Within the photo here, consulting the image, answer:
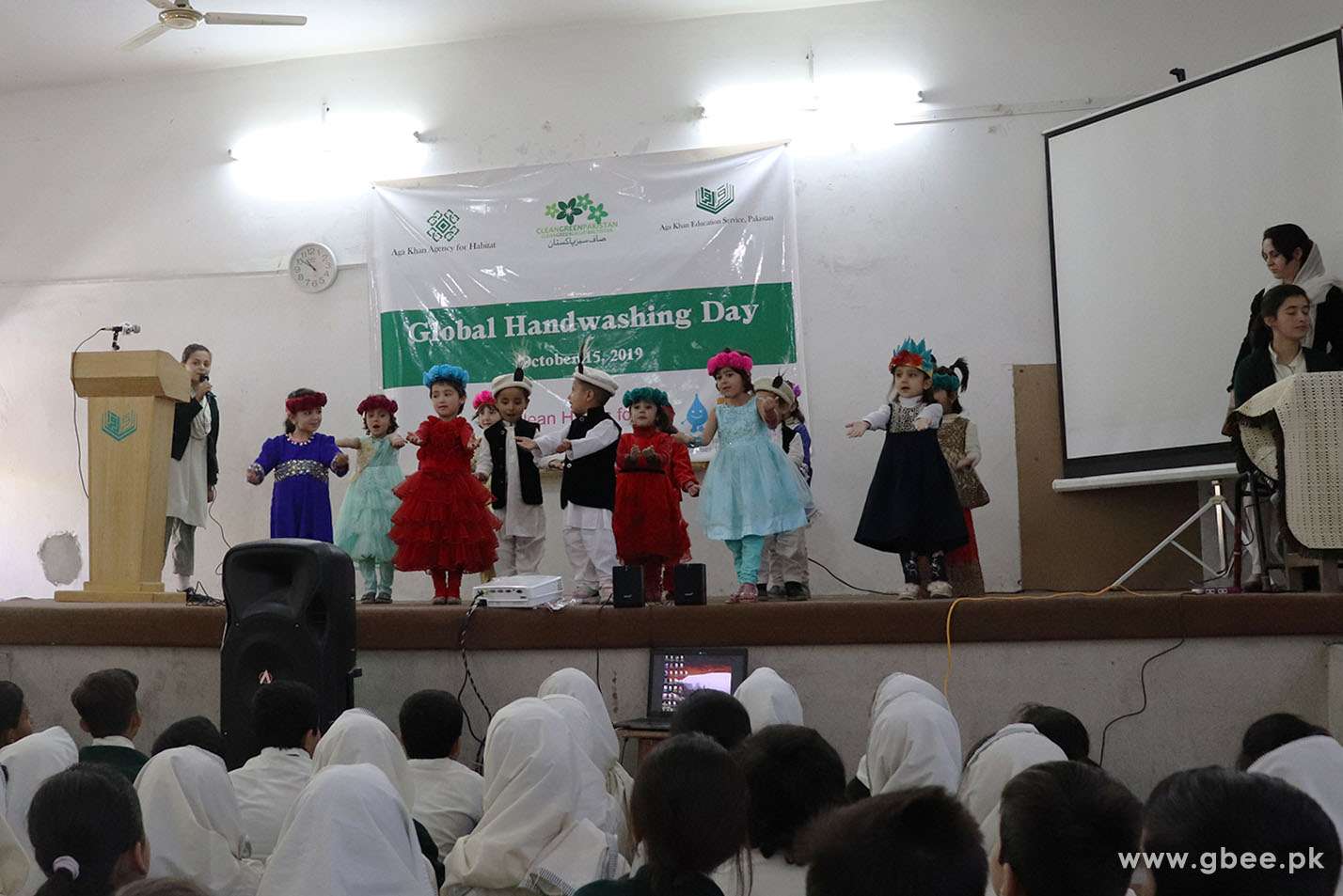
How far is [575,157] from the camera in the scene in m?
7.88

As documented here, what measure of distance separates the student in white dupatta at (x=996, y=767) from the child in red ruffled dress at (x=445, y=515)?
3431 millimetres

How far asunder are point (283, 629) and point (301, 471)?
8.98ft

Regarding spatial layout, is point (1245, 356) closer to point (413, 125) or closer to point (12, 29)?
point (413, 125)

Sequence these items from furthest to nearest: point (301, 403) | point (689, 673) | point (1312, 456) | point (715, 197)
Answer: point (715, 197) → point (301, 403) → point (689, 673) → point (1312, 456)

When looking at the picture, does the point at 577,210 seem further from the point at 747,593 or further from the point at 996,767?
the point at 996,767

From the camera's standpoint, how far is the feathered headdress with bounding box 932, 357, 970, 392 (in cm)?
638

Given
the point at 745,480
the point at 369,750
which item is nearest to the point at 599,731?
the point at 369,750

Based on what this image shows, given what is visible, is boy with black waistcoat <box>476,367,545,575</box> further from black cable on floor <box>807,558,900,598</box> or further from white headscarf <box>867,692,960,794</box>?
white headscarf <box>867,692,960,794</box>

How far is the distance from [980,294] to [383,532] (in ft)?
12.2

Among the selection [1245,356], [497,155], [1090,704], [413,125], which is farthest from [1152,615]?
[413,125]

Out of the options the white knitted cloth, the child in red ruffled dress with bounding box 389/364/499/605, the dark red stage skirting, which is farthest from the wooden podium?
the white knitted cloth

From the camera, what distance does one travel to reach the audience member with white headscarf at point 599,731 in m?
3.37

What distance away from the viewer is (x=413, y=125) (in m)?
8.10

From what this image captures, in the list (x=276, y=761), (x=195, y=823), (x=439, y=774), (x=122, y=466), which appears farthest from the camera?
(x=122, y=466)
